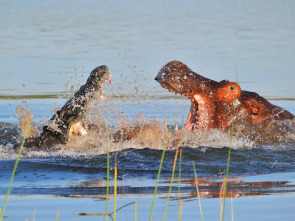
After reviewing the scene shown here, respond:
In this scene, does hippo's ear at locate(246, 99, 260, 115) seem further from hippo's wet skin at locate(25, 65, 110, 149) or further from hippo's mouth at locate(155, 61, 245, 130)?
hippo's wet skin at locate(25, 65, 110, 149)

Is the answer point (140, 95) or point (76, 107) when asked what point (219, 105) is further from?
point (140, 95)

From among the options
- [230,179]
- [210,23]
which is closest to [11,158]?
[230,179]

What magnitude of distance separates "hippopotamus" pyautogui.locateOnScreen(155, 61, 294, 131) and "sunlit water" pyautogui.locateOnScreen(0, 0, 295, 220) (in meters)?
0.16

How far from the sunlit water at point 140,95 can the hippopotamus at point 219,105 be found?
0.16 meters

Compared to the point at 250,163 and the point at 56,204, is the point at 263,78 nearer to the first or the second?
the point at 250,163

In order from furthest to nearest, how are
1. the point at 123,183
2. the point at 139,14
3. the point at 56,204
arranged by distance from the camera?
the point at 139,14
the point at 123,183
the point at 56,204

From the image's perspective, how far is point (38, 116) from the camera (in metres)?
11.4

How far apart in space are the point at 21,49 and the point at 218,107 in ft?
41.4

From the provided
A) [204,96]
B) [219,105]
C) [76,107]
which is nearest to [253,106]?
[219,105]

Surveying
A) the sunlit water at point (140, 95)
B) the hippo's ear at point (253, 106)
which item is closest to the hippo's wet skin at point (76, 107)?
the sunlit water at point (140, 95)

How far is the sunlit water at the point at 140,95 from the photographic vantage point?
563 centimetres

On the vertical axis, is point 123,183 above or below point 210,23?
below

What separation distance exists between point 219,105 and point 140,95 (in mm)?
4928


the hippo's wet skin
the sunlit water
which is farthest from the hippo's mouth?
the hippo's wet skin
